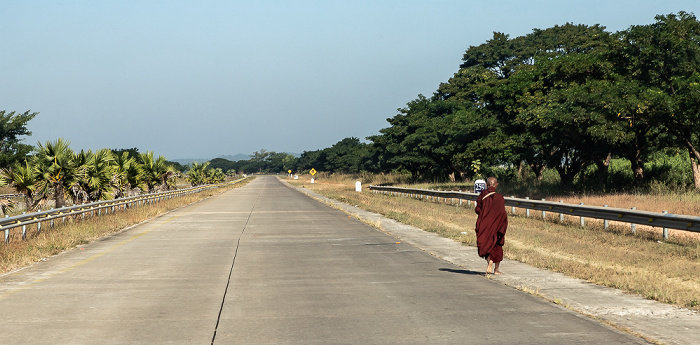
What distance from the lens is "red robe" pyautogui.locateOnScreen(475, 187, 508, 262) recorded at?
11.4 metres

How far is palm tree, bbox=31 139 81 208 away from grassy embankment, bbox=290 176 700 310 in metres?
13.5

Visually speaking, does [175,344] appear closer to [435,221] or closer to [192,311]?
[192,311]

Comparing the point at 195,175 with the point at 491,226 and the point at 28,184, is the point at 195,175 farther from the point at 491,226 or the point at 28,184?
the point at 491,226

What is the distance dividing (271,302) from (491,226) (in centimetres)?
418

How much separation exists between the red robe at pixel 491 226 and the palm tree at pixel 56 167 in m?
19.7

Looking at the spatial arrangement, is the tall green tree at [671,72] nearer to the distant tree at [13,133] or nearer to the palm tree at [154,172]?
the palm tree at [154,172]

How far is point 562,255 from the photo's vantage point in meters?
14.8

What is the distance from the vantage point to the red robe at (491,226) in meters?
11.4

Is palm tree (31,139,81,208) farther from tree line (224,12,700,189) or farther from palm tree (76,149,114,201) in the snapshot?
tree line (224,12,700,189)

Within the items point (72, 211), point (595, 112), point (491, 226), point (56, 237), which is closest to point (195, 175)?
point (72, 211)

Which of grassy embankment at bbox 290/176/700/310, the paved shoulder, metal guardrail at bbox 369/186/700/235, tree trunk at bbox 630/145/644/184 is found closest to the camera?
the paved shoulder

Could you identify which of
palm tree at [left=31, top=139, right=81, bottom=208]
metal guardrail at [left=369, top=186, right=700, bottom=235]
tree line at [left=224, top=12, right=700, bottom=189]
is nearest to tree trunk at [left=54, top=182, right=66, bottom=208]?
palm tree at [left=31, top=139, right=81, bottom=208]

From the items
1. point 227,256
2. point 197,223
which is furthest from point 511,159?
point 227,256

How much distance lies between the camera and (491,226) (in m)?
11.4
